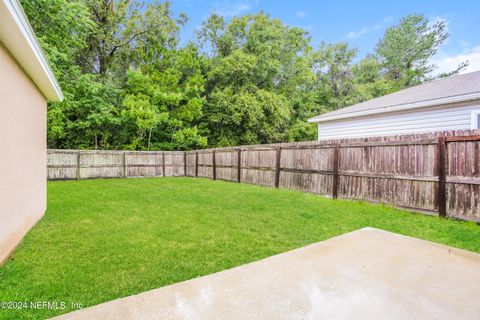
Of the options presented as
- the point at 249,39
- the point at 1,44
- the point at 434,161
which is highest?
the point at 249,39

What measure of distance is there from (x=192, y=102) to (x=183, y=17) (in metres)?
6.27

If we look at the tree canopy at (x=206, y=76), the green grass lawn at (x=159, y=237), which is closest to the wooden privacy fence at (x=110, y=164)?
the tree canopy at (x=206, y=76)

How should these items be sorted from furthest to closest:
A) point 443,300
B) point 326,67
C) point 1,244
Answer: point 326,67, point 1,244, point 443,300

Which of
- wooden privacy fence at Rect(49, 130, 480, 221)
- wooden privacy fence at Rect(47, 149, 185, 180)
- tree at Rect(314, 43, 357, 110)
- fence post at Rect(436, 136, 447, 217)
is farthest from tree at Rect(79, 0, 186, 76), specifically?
fence post at Rect(436, 136, 447, 217)

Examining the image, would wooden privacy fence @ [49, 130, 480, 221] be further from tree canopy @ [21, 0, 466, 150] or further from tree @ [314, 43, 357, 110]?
tree @ [314, 43, 357, 110]

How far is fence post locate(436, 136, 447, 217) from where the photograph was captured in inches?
175

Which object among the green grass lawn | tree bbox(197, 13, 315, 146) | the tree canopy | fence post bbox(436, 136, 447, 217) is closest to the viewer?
the green grass lawn

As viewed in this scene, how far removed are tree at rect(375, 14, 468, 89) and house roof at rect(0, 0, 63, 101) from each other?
80.2 feet

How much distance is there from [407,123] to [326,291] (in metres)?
7.70

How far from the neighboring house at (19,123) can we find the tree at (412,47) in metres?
24.6

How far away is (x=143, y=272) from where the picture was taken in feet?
7.95

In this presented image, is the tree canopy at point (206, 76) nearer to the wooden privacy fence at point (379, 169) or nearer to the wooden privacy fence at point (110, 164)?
the wooden privacy fence at point (110, 164)

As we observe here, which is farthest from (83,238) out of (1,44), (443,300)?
(443,300)

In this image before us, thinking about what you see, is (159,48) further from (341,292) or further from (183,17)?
(341,292)
